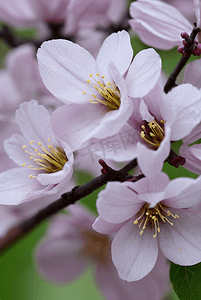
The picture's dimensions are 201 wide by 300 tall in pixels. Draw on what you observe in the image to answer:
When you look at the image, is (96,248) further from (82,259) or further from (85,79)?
(85,79)

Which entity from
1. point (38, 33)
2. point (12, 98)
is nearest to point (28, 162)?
point (12, 98)

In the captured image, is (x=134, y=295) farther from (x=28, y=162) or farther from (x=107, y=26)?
(x=107, y=26)

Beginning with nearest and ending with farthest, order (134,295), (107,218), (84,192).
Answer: (107,218) < (84,192) < (134,295)

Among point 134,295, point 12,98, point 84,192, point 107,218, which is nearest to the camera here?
point 107,218

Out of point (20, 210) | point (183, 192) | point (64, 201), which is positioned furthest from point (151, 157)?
point (20, 210)

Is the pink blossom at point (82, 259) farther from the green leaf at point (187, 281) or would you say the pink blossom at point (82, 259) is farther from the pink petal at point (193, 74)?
the pink petal at point (193, 74)

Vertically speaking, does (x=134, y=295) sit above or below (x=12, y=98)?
below

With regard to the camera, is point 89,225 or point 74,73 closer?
point 74,73

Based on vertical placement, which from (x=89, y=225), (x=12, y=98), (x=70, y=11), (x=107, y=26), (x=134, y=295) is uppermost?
(x=70, y=11)
